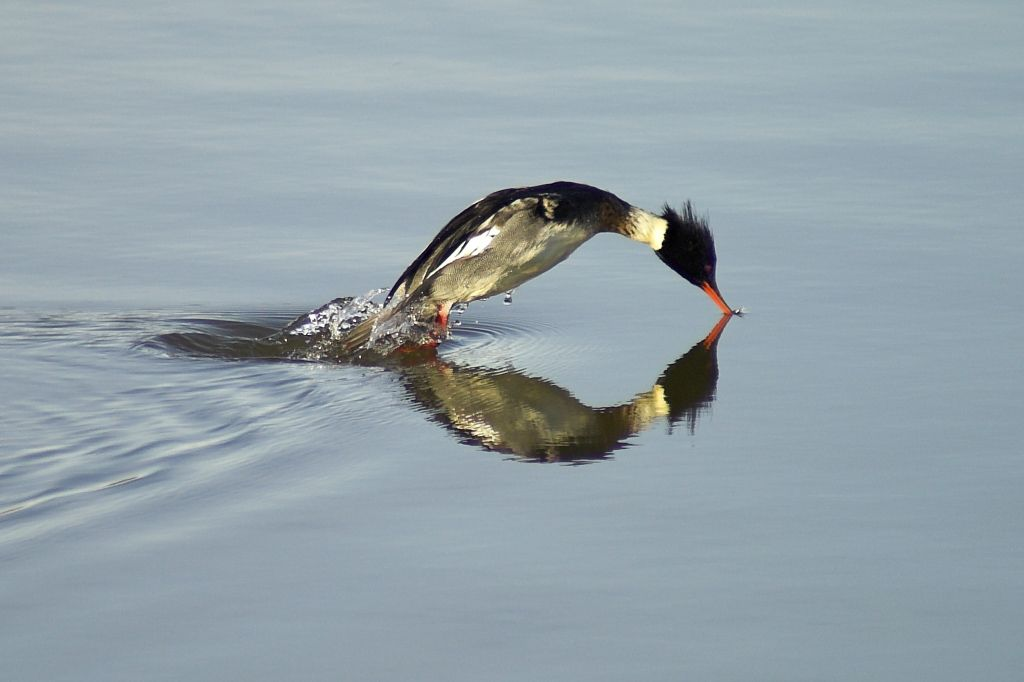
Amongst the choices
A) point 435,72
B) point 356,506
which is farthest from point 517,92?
point 356,506

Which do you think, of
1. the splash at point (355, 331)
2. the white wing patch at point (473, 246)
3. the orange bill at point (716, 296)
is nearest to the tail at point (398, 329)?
the splash at point (355, 331)

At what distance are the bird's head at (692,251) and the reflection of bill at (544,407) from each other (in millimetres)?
785

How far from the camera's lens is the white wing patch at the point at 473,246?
793 centimetres

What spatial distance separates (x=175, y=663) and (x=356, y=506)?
1.27 metres

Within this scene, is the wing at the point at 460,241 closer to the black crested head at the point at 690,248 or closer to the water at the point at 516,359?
the water at the point at 516,359

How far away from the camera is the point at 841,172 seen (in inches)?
379

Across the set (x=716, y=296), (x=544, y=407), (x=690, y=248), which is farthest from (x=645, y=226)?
(x=544, y=407)

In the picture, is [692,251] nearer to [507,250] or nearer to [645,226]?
[645,226]

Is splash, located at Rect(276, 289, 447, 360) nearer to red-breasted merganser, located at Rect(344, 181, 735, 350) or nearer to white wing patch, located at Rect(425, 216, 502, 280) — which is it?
red-breasted merganser, located at Rect(344, 181, 735, 350)

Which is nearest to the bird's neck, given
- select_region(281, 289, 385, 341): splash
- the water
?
the water

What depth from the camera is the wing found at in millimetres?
7922

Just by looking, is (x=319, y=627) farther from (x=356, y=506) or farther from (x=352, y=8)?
(x=352, y=8)

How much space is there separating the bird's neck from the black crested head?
0.07 m

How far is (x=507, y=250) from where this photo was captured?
7.96 metres
